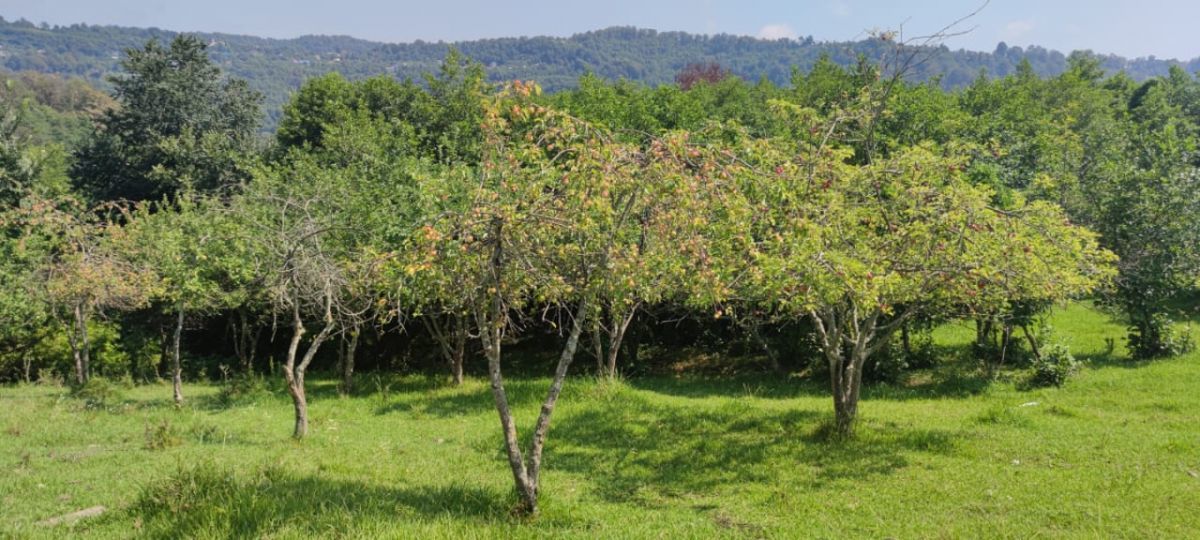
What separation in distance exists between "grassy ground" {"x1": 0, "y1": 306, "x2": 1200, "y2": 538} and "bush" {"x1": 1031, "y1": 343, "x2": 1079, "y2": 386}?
294 millimetres

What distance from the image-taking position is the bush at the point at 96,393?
16841 mm

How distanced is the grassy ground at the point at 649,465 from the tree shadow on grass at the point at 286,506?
1.2 inches

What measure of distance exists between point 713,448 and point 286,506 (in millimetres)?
6088

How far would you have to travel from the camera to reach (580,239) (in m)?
7.24

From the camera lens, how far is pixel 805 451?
10.5m

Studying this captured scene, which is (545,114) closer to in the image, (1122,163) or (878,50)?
(878,50)

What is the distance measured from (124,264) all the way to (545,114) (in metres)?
16.3

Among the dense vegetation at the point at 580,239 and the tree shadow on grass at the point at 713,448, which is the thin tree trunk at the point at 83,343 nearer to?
the dense vegetation at the point at 580,239

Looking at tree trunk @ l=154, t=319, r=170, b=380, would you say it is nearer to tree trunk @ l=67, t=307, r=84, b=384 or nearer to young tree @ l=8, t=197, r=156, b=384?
tree trunk @ l=67, t=307, r=84, b=384

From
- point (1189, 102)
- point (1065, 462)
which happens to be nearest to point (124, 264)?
point (1065, 462)

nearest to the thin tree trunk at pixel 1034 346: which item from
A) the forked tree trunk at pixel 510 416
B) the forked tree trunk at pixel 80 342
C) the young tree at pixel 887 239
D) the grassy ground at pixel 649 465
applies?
the grassy ground at pixel 649 465

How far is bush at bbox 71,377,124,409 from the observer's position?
16.8 m

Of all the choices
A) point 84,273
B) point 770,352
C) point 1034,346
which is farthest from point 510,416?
point 84,273

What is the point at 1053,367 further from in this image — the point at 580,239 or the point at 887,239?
the point at 580,239
